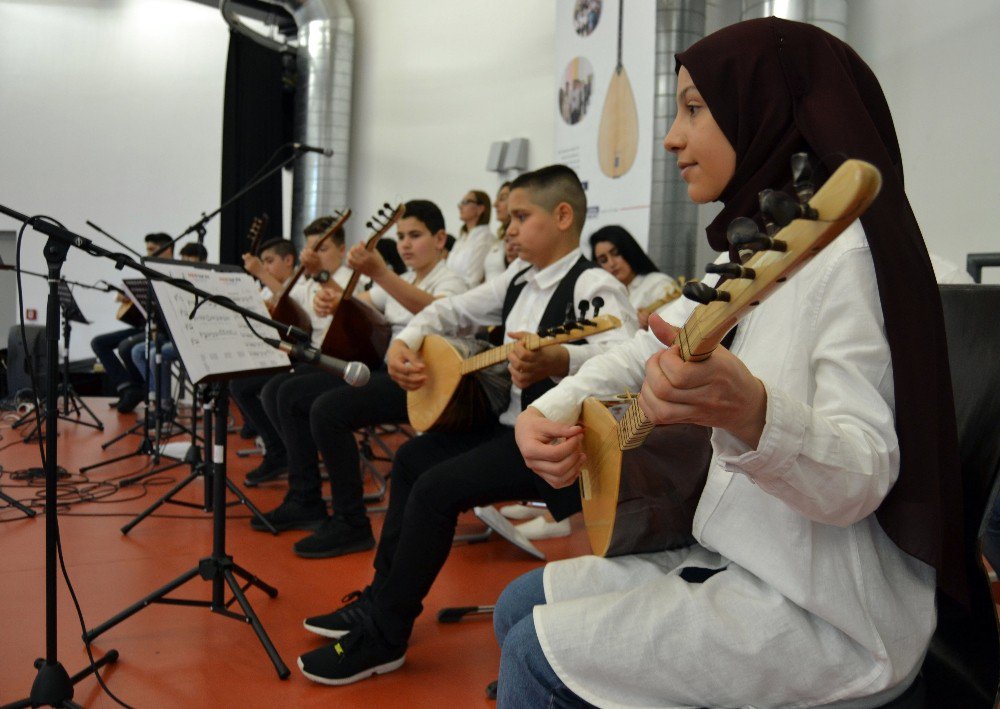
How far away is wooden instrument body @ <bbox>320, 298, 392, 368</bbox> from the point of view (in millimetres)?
3391

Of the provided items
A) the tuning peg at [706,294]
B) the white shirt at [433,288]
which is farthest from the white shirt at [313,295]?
the tuning peg at [706,294]

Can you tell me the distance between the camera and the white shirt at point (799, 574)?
842 millimetres

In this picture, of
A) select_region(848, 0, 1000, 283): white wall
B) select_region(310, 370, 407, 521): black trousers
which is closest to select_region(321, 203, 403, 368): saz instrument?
select_region(310, 370, 407, 521): black trousers

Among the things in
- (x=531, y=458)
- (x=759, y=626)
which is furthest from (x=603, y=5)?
(x=759, y=626)

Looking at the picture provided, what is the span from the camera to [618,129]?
4680 mm

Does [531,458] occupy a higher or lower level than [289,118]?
lower

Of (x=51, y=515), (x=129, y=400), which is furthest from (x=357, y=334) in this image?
(x=129, y=400)

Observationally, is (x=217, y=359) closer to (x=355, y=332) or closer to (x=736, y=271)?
(x=355, y=332)

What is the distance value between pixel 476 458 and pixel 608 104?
10.8 ft

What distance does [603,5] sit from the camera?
4.80 m

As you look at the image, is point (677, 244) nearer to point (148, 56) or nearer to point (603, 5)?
point (603, 5)

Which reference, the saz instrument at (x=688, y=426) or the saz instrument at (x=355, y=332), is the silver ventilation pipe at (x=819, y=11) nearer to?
the saz instrument at (x=355, y=332)

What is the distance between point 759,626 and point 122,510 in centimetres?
337

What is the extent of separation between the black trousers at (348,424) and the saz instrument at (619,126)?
233cm
